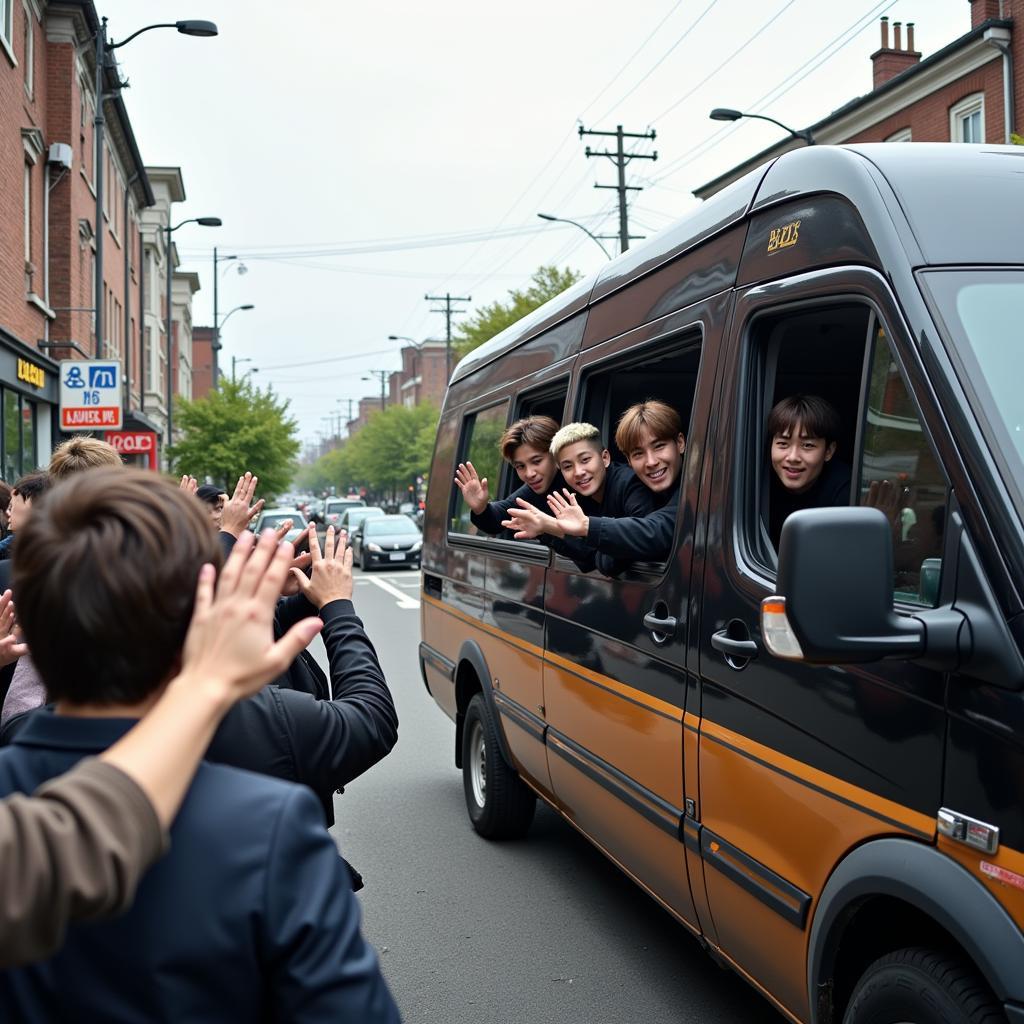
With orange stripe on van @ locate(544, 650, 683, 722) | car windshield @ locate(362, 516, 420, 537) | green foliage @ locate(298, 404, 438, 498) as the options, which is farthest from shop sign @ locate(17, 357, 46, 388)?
green foliage @ locate(298, 404, 438, 498)

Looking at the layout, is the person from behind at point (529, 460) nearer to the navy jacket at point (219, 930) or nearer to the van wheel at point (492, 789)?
the van wheel at point (492, 789)

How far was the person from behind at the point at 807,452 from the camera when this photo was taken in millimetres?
3207

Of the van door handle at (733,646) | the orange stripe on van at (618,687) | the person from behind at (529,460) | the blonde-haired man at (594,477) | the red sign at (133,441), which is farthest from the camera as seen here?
the red sign at (133,441)

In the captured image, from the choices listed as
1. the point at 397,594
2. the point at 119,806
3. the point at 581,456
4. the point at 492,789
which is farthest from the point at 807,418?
the point at 397,594

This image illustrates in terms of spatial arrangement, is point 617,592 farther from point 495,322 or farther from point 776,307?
point 495,322

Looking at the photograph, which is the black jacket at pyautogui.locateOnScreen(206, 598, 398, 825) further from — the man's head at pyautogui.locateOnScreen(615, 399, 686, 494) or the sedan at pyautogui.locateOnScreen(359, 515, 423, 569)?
the sedan at pyautogui.locateOnScreen(359, 515, 423, 569)

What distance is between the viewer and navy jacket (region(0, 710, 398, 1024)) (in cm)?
126

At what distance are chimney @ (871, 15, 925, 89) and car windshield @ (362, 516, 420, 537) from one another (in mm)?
19494

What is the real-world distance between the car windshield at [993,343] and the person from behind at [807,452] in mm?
752

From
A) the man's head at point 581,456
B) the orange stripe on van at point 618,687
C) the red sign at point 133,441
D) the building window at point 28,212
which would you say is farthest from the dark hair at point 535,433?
the building window at point 28,212

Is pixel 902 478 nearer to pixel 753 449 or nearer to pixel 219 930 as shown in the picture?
pixel 753 449

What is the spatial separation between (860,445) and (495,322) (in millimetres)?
39528

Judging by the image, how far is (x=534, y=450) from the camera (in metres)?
5.23

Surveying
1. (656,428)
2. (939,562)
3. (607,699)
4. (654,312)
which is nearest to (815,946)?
(939,562)
